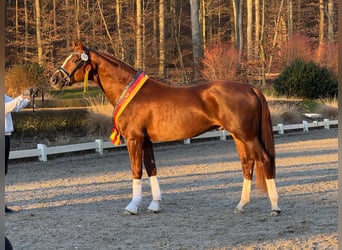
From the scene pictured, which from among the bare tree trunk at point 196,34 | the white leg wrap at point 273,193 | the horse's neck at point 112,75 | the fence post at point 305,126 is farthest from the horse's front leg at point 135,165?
Answer: the bare tree trunk at point 196,34

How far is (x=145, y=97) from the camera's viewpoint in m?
6.84

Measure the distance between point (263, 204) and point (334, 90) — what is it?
20311 mm

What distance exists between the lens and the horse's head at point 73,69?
22.8 feet

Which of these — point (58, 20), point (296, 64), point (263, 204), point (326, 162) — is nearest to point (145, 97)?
point (263, 204)

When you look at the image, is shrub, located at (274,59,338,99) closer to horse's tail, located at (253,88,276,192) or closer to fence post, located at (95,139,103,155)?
fence post, located at (95,139,103,155)

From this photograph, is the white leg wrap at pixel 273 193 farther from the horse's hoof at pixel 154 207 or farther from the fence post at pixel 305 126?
the fence post at pixel 305 126

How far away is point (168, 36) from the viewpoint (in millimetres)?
37344

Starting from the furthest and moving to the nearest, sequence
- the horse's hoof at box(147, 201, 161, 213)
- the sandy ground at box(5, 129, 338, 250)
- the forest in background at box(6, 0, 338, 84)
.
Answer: the forest in background at box(6, 0, 338, 84) < the horse's hoof at box(147, 201, 161, 213) < the sandy ground at box(5, 129, 338, 250)

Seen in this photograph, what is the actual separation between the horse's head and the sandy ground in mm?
1787

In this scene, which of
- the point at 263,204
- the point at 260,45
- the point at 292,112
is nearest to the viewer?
the point at 263,204

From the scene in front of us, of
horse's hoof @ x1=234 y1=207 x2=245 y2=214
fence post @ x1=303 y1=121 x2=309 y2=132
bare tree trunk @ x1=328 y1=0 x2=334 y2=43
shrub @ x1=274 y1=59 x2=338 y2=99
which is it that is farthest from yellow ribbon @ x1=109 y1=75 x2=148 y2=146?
bare tree trunk @ x1=328 y1=0 x2=334 y2=43

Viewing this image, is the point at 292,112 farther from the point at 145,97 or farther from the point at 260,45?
the point at 145,97

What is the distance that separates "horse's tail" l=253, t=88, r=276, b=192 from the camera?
6605mm

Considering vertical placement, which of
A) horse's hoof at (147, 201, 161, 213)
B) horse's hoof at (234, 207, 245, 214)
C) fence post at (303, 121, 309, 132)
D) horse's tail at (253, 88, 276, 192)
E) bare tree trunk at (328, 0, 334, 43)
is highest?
bare tree trunk at (328, 0, 334, 43)
